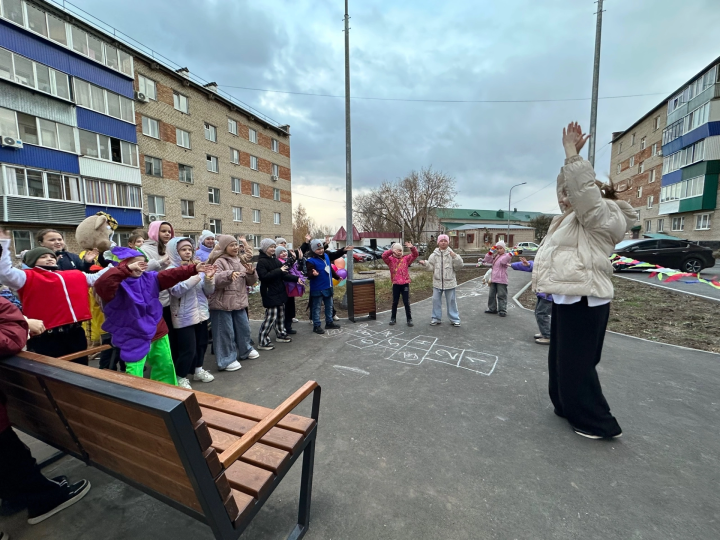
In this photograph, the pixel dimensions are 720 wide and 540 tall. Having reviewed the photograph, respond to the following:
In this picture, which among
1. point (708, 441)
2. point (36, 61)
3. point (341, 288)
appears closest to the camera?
point (708, 441)

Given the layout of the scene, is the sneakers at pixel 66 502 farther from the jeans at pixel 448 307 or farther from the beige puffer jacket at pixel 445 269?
the beige puffer jacket at pixel 445 269

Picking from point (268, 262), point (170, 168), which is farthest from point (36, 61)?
point (268, 262)

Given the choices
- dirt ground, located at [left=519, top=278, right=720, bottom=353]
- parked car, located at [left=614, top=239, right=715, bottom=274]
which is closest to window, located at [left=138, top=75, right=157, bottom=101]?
dirt ground, located at [left=519, top=278, right=720, bottom=353]

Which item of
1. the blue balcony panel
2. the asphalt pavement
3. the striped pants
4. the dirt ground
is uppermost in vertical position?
the blue balcony panel

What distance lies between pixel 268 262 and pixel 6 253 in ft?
10.2

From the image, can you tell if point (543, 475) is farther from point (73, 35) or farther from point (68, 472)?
point (73, 35)

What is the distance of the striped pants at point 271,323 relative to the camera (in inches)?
201

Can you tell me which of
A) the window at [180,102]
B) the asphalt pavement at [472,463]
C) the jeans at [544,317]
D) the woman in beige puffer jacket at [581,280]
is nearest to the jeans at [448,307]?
the jeans at [544,317]

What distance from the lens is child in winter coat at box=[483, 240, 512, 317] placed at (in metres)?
7.02

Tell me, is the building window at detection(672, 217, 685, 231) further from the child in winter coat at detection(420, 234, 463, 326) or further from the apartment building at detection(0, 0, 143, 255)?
the apartment building at detection(0, 0, 143, 255)

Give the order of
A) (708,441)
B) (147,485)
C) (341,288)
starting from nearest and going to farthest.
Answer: (147,485), (708,441), (341,288)

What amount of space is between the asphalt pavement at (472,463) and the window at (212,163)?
24.9 m

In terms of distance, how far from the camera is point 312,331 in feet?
19.9

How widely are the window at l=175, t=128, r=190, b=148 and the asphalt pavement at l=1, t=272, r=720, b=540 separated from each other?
23.6m
